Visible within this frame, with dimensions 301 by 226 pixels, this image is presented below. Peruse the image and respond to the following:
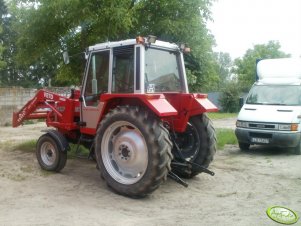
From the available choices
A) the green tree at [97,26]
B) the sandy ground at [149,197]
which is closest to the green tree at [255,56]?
the green tree at [97,26]

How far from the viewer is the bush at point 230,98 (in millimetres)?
30938

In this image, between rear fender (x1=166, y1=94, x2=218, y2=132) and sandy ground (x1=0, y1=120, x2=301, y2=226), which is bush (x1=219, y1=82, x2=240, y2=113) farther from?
rear fender (x1=166, y1=94, x2=218, y2=132)

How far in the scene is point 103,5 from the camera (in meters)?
8.66

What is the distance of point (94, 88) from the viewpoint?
23.4 feet

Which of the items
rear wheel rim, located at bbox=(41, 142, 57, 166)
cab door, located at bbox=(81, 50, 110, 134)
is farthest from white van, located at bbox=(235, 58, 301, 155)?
rear wheel rim, located at bbox=(41, 142, 57, 166)

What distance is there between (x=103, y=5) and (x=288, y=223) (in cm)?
603

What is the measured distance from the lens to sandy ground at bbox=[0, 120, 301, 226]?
5062mm

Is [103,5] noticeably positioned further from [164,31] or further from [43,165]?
[43,165]

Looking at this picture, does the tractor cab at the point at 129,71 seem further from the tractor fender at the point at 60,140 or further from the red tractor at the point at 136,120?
the tractor fender at the point at 60,140

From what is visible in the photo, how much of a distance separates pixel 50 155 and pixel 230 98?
2482 centimetres

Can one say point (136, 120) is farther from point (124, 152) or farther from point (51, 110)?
point (51, 110)

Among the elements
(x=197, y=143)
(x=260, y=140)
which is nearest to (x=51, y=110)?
(x=197, y=143)

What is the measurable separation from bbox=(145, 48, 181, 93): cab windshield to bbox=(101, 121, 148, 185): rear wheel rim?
2.53 ft

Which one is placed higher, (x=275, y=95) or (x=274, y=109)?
(x=275, y=95)
